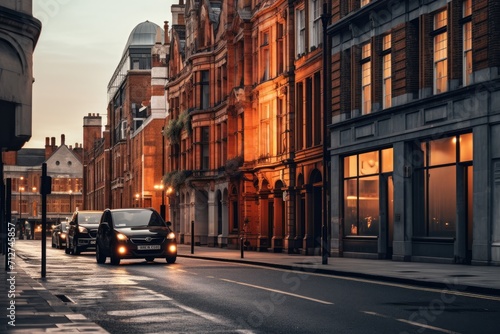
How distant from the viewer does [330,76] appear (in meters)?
40.3

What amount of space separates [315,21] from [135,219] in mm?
13471

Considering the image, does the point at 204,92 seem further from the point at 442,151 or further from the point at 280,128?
the point at 442,151

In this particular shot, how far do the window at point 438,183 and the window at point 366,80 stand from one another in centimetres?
468

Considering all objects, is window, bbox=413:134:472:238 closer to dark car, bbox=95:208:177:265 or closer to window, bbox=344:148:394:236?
window, bbox=344:148:394:236

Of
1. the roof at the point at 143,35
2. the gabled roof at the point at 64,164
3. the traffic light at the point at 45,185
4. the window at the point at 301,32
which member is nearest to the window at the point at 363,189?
the window at the point at 301,32

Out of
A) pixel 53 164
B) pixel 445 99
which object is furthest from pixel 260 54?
pixel 53 164

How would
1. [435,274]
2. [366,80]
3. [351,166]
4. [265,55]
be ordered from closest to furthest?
1. [435,274]
2. [366,80]
3. [351,166]
4. [265,55]

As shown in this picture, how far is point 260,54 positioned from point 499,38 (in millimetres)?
23639

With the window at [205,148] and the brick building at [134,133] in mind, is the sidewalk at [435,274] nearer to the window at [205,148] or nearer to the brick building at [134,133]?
the window at [205,148]

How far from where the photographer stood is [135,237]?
1287 inches

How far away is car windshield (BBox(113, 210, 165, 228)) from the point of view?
3394 cm

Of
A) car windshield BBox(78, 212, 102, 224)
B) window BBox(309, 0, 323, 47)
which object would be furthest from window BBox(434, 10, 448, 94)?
car windshield BBox(78, 212, 102, 224)

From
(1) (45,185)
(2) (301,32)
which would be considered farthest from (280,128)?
(1) (45,185)

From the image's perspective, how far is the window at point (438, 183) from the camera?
1192 inches
